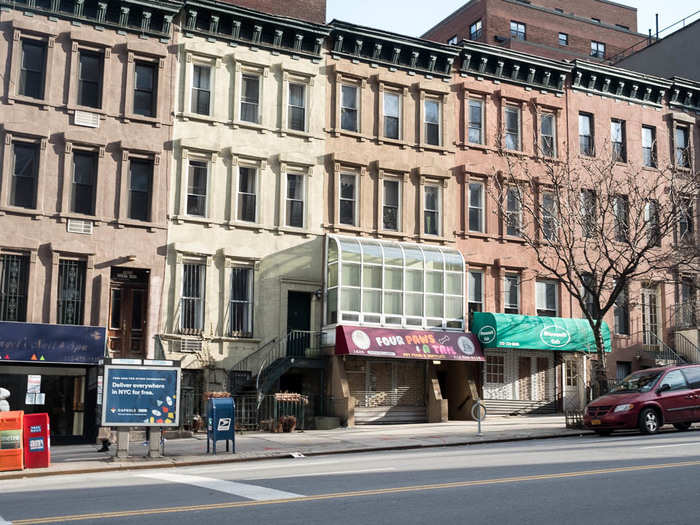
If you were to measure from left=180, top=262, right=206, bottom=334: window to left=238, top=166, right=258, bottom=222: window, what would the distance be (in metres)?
2.43

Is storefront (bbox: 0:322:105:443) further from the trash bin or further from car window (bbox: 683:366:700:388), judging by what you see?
car window (bbox: 683:366:700:388)

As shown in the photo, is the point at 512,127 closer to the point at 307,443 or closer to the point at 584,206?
the point at 584,206

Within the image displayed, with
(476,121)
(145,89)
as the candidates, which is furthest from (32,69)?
(476,121)

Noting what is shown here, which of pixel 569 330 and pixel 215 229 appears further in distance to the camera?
pixel 569 330

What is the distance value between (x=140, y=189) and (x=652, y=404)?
1694 cm

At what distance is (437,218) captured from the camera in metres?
32.5

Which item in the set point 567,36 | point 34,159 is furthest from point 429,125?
point 567,36

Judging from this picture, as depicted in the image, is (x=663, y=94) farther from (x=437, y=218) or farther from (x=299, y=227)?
(x=299, y=227)

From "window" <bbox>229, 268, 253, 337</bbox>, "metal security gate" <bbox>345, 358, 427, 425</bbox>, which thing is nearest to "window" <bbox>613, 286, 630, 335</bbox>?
"metal security gate" <bbox>345, 358, 427, 425</bbox>

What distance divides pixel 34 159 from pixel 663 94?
87.7ft

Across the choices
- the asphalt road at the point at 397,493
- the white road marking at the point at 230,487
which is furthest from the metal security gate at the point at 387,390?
the white road marking at the point at 230,487

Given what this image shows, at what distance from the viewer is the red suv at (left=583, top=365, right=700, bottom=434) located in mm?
21578

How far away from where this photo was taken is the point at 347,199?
3100 centimetres

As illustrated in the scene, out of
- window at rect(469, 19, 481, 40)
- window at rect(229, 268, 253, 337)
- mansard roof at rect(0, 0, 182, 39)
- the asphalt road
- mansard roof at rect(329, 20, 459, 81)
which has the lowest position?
the asphalt road
